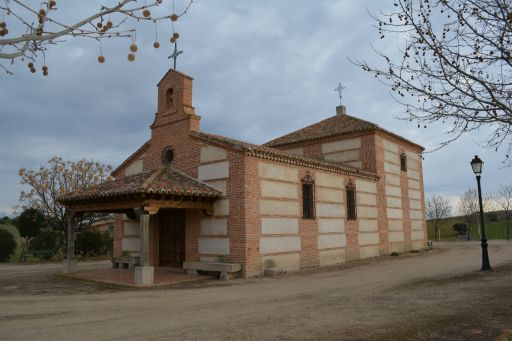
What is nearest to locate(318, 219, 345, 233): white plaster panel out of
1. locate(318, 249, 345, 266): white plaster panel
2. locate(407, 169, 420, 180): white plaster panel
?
locate(318, 249, 345, 266): white plaster panel

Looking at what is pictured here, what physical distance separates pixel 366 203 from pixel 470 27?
14.3 meters

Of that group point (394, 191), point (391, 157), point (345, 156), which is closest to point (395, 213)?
point (394, 191)

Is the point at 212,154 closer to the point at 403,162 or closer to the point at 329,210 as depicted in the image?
the point at 329,210

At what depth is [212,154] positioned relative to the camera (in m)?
14.9

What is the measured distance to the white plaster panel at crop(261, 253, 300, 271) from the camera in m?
14.3

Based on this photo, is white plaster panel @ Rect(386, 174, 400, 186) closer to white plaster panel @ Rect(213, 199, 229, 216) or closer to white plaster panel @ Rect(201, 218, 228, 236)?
white plaster panel @ Rect(213, 199, 229, 216)

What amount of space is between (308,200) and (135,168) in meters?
7.25

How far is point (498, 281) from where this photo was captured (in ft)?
38.1

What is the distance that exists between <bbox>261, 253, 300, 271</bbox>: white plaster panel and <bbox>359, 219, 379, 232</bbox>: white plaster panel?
17.2ft

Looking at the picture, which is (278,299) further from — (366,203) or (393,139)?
(393,139)

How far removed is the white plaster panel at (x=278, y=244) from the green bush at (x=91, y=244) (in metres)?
14.8

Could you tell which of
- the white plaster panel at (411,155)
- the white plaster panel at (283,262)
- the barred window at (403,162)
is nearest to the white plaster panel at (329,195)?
the white plaster panel at (283,262)

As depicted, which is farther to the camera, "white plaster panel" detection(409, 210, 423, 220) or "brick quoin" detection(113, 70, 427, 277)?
"white plaster panel" detection(409, 210, 423, 220)

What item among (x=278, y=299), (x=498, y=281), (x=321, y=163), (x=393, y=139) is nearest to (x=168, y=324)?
(x=278, y=299)
